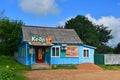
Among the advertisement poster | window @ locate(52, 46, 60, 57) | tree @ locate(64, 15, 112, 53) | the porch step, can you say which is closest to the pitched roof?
the advertisement poster

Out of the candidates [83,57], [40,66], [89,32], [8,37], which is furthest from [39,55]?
[89,32]

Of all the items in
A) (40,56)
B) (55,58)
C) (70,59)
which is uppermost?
(40,56)

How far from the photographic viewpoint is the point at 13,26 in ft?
207

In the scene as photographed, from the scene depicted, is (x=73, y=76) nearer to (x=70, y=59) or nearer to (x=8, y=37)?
(x=70, y=59)

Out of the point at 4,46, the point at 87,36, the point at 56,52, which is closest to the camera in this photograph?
the point at 56,52

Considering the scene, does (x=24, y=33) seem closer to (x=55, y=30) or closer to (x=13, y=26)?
(x=55, y=30)

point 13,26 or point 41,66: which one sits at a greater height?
point 13,26

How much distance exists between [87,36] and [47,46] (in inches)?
1080

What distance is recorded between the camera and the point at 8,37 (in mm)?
60406

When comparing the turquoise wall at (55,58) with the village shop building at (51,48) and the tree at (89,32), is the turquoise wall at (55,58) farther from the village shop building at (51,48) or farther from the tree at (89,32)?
the tree at (89,32)

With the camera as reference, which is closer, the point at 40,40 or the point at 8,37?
the point at 40,40

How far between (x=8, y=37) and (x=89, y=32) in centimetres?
1809

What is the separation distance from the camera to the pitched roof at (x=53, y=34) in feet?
140

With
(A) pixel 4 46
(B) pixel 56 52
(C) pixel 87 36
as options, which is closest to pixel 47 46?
(B) pixel 56 52
